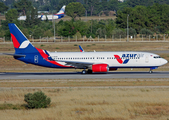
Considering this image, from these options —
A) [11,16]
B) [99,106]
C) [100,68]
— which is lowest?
[99,106]

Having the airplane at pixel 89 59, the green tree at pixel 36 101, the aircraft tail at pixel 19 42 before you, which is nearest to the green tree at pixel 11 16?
the aircraft tail at pixel 19 42

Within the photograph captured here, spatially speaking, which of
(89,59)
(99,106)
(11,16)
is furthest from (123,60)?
(11,16)

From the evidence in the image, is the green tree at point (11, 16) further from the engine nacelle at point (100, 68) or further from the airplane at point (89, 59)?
the engine nacelle at point (100, 68)

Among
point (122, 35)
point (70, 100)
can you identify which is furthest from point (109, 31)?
point (70, 100)

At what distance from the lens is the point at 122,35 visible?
12175 centimetres

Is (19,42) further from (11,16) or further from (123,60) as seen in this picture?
(11,16)

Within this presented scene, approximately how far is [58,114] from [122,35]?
10582 centimetres

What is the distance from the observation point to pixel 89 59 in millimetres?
42250

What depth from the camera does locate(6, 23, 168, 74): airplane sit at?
1639 inches

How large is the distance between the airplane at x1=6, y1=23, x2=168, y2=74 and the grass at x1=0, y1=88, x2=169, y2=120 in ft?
45.6

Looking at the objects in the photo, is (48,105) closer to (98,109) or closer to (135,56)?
(98,109)

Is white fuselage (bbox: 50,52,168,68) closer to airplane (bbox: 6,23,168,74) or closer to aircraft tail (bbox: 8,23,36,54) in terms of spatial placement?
airplane (bbox: 6,23,168,74)

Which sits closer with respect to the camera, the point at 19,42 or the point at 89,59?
the point at 89,59

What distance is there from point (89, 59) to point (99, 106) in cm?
2213
